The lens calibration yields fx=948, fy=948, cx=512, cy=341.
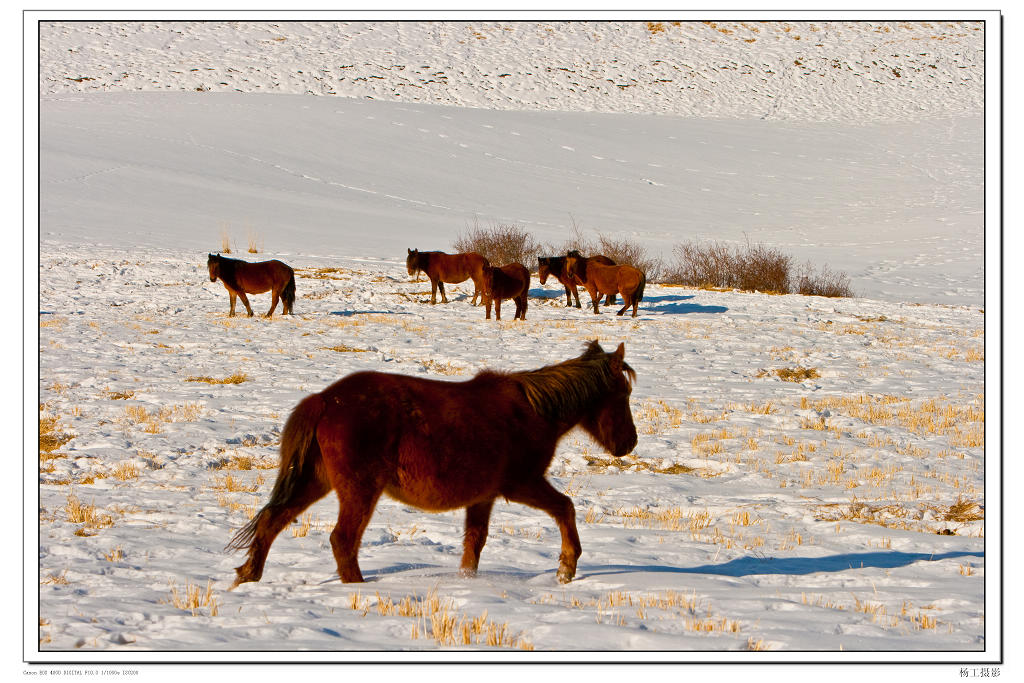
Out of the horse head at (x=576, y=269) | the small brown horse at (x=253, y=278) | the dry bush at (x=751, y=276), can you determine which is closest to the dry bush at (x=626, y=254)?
the dry bush at (x=751, y=276)

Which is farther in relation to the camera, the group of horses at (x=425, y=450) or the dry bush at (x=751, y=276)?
the dry bush at (x=751, y=276)

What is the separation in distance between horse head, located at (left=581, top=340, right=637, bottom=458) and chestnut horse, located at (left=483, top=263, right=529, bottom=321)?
54.5 ft

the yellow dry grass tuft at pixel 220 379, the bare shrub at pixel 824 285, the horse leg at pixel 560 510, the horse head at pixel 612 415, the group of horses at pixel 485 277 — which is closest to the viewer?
the horse leg at pixel 560 510

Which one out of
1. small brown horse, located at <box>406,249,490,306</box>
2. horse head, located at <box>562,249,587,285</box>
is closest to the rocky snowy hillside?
small brown horse, located at <box>406,249,490,306</box>

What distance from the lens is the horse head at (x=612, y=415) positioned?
6.38 m

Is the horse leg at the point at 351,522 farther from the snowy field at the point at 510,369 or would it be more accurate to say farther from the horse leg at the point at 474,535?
the horse leg at the point at 474,535

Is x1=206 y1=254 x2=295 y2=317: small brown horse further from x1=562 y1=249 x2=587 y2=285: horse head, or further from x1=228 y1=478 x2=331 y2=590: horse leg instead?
x1=228 y1=478 x2=331 y2=590: horse leg

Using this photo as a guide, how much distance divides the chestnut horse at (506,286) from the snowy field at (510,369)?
3.32 ft

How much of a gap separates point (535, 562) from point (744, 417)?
744 cm

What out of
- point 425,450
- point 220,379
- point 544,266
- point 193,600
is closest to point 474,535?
point 425,450

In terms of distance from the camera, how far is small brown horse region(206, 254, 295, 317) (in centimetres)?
2220

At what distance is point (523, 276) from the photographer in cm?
2369
